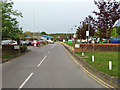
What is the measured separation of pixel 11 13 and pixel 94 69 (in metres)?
13.9

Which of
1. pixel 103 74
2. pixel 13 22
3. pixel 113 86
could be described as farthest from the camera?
pixel 13 22

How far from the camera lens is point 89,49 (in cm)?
2380

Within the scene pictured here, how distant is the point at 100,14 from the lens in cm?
2538

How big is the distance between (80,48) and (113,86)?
56.5 feet

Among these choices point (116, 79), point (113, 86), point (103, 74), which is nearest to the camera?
point (113, 86)

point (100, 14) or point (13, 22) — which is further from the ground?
point (100, 14)

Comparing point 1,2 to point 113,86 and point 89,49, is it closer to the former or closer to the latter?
point 89,49

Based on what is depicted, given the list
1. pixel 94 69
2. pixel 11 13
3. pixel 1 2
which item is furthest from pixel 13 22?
pixel 94 69

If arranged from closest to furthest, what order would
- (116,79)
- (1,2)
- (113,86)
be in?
(113,86) → (116,79) → (1,2)

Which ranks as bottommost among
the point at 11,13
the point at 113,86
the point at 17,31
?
the point at 113,86

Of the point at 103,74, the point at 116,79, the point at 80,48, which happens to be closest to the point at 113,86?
the point at 116,79

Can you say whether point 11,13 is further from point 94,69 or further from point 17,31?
point 94,69

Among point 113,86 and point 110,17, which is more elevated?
point 110,17

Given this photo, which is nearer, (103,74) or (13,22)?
(103,74)
